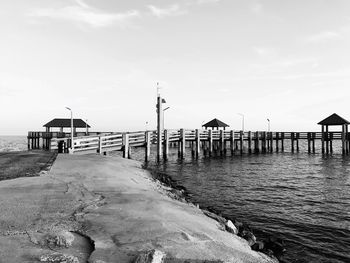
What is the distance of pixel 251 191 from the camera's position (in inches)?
546

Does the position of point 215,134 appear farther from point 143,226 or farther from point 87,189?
point 143,226

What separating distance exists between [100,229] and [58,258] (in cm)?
117

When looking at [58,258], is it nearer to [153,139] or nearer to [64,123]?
[153,139]

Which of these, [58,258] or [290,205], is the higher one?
[58,258]

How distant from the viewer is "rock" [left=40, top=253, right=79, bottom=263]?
333 centimetres

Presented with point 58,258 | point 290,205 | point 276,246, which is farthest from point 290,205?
point 58,258

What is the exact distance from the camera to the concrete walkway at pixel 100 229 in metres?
3.69

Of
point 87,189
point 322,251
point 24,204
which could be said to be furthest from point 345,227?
point 24,204

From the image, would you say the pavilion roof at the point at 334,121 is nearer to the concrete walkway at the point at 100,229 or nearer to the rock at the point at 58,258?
the concrete walkway at the point at 100,229

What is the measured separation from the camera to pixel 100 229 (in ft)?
14.9

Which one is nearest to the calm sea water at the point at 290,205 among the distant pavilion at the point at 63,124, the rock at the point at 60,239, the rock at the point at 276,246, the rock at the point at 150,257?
the rock at the point at 276,246

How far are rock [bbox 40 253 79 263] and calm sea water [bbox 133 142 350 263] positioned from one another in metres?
4.84

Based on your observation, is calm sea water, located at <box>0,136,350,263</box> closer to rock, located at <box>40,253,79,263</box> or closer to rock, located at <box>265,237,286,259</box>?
rock, located at <box>265,237,286,259</box>

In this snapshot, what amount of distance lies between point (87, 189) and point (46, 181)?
169cm
